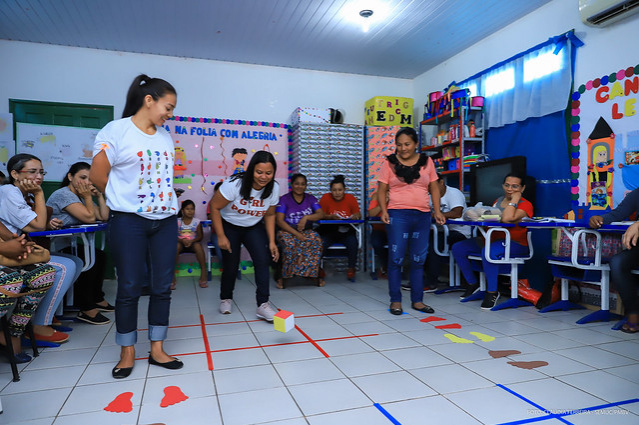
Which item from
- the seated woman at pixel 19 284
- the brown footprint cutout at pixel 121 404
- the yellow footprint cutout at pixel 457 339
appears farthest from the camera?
the yellow footprint cutout at pixel 457 339

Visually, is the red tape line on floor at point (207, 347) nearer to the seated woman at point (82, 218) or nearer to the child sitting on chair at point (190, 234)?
the seated woman at point (82, 218)

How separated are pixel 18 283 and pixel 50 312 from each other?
2.11 ft

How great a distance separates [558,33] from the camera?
390 cm

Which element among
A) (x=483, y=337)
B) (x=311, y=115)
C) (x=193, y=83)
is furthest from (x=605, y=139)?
(x=193, y=83)

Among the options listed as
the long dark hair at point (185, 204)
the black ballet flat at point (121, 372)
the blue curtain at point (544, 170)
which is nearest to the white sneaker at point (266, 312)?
the black ballet flat at point (121, 372)

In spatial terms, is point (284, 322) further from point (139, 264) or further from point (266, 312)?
point (139, 264)

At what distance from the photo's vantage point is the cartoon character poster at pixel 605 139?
3.29 m

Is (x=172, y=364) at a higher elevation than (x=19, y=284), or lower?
lower

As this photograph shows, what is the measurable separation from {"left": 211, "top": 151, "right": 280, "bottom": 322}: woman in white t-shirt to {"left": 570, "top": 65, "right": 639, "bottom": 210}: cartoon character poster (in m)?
2.75

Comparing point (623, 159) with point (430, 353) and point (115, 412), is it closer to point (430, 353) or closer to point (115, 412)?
point (430, 353)

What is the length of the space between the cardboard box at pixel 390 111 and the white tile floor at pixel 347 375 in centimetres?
338

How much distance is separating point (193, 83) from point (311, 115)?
1612 millimetres

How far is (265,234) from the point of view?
300 centimetres

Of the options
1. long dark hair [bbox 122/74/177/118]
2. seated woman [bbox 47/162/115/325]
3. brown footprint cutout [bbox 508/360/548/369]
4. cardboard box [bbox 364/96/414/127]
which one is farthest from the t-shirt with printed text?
cardboard box [bbox 364/96/414/127]
